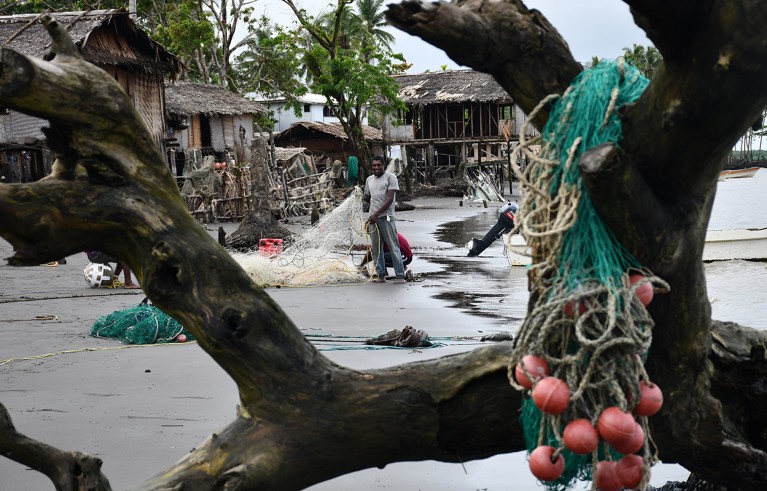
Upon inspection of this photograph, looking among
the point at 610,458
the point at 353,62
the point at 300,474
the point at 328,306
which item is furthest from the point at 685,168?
the point at 353,62

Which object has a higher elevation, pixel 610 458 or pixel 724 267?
pixel 610 458

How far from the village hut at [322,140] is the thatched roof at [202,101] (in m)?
8.97

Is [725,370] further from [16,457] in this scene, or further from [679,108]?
[16,457]

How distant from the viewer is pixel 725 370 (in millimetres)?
3883

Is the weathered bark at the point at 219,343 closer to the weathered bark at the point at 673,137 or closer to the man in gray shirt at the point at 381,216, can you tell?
the weathered bark at the point at 673,137

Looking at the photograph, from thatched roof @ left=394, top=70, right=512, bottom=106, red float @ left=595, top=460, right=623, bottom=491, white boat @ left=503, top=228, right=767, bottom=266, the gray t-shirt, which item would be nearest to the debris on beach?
the gray t-shirt

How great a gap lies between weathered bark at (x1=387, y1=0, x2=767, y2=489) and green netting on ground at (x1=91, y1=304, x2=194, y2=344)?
626cm

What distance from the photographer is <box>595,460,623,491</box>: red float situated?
2949mm

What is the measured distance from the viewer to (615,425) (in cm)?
279

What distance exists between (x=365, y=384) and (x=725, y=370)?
1.51m

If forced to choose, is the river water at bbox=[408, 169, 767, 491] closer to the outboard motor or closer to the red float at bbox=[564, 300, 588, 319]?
the outboard motor

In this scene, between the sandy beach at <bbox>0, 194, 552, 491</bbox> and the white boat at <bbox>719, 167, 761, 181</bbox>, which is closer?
the sandy beach at <bbox>0, 194, 552, 491</bbox>

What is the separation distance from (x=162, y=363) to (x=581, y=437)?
585cm

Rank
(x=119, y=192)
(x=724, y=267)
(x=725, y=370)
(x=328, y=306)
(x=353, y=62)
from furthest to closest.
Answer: (x=353, y=62)
(x=724, y=267)
(x=328, y=306)
(x=725, y=370)
(x=119, y=192)
